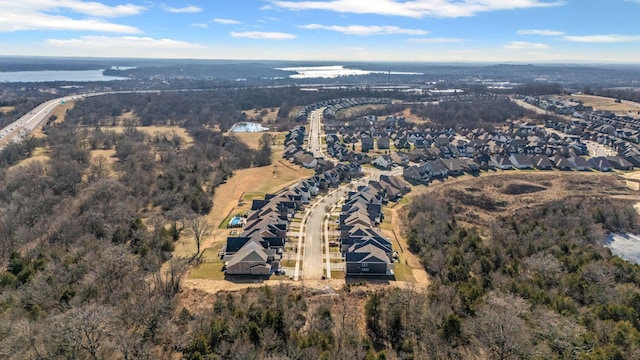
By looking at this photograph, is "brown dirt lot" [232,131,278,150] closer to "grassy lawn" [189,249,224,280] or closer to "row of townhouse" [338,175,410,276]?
"row of townhouse" [338,175,410,276]

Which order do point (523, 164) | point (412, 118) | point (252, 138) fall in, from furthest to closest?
point (412, 118) → point (252, 138) → point (523, 164)

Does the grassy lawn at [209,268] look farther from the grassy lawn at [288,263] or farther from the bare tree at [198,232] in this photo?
the grassy lawn at [288,263]

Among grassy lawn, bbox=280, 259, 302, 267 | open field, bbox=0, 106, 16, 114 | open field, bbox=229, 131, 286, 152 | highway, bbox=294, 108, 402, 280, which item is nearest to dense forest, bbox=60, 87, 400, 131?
open field, bbox=229, 131, 286, 152

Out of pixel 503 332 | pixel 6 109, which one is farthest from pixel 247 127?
pixel 503 332

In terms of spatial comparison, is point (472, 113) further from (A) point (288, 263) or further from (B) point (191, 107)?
(A) point (288, 263)

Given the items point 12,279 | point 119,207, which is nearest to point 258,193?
point 119,207

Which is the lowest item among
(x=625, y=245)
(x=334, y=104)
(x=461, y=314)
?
(x=625, y=245)

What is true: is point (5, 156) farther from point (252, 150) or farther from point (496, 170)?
point (496, 170)
